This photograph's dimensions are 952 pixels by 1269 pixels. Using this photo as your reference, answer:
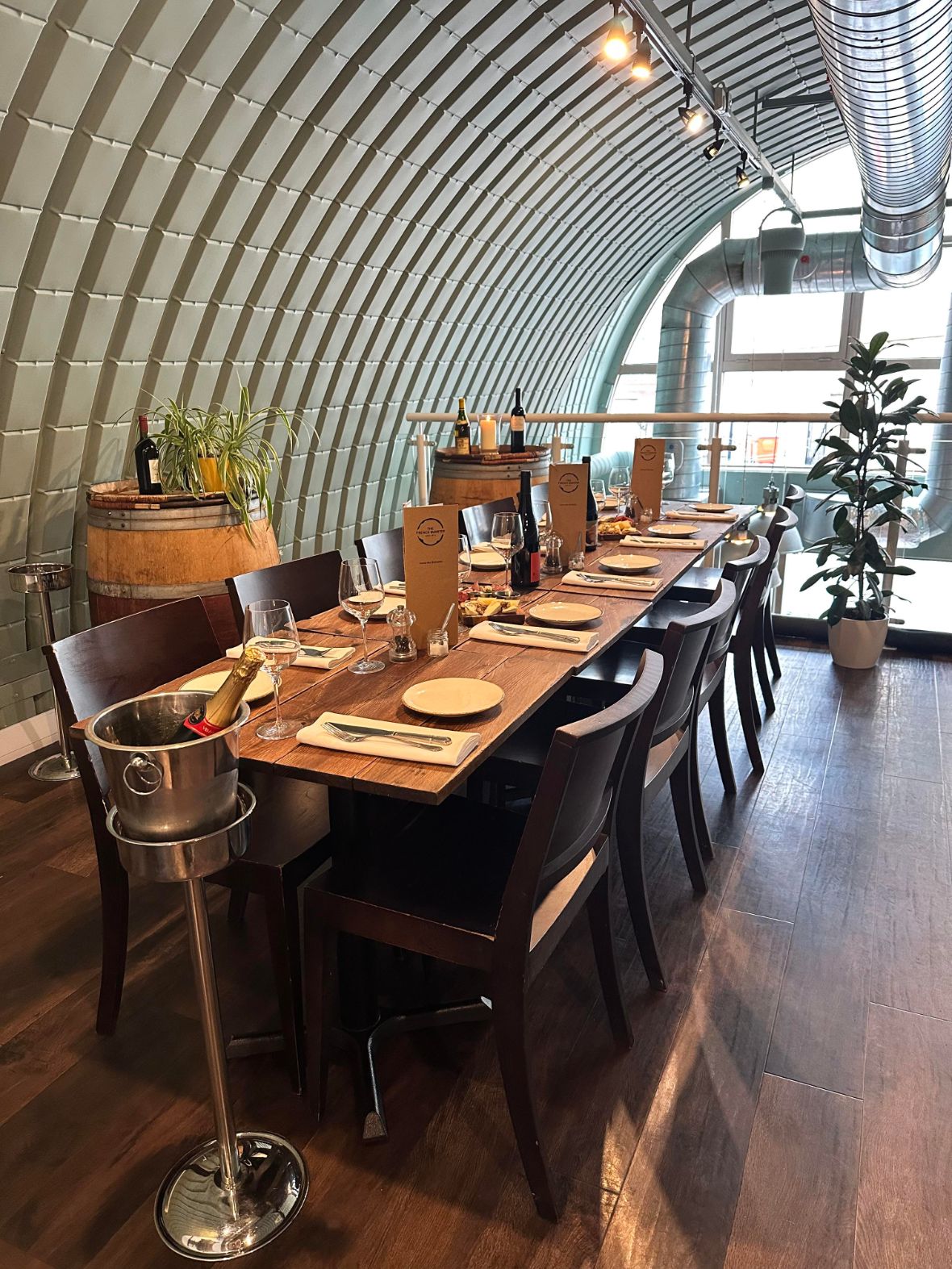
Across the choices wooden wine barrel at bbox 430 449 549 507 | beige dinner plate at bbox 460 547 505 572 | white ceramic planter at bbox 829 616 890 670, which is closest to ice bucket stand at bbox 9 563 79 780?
beige dinner plate at bbox 460 547 505 572

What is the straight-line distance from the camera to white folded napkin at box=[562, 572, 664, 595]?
2.69m

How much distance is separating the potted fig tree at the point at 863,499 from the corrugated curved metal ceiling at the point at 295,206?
259cm

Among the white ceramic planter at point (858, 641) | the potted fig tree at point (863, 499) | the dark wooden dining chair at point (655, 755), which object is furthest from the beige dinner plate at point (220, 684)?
the white ceramic planter at point (858, 641)

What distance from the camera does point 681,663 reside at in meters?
2.08

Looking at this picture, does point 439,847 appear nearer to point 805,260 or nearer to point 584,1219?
point 584,1219

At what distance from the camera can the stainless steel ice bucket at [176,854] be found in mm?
1264

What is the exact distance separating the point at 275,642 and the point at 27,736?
247cm

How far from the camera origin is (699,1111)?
1.80 metres

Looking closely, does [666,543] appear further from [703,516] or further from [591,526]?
[703,516]

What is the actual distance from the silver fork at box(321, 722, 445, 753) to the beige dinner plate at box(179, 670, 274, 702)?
0.20 metres

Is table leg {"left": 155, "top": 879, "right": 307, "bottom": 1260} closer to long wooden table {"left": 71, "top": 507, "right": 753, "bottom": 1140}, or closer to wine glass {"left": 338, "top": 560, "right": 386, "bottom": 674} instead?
long wooden table {"left": 71, "top": 507, "right": 753, "bottom": 1140}

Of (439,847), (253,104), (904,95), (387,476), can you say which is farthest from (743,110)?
(439,847)

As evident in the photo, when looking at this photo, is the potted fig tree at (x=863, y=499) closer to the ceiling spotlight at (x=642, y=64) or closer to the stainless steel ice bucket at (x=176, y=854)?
the ceiling spotlight at (x=642, y=64)

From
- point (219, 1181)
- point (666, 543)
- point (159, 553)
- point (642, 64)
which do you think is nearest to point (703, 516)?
point (666, 543)
